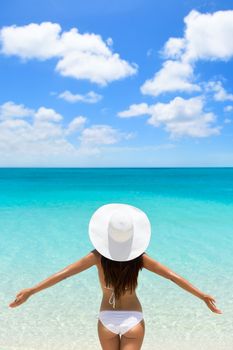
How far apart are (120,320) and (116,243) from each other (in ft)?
1.86

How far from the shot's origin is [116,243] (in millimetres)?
2271

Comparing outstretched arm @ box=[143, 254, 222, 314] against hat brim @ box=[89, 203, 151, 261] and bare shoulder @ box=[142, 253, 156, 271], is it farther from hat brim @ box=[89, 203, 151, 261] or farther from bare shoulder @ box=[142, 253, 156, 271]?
hat brim @ box=[89, 203, 151, 261]

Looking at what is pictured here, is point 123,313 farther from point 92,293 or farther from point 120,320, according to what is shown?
point 92,293

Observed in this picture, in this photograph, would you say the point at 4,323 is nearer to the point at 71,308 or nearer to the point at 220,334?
the point at 71,308

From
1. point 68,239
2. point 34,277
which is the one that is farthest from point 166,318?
point 68,239

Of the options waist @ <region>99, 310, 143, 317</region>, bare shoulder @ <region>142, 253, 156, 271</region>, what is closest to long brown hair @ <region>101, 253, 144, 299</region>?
bare shoulder @ <region>142, 253, 156, 271</region>

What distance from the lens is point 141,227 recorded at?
2334mm

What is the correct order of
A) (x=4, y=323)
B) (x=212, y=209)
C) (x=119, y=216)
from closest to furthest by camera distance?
(x=119, y=216), (x=4, y=323), (x=212, y=209)

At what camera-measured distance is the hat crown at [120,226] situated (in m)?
2.25

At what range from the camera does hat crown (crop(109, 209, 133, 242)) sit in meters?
2.25

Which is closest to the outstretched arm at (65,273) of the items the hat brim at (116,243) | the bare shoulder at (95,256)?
the bare shoulder at (95,256)

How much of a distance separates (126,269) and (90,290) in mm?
4026

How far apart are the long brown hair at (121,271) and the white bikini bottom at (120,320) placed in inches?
7.1

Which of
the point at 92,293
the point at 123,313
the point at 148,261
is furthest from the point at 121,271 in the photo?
the point at 92,293
